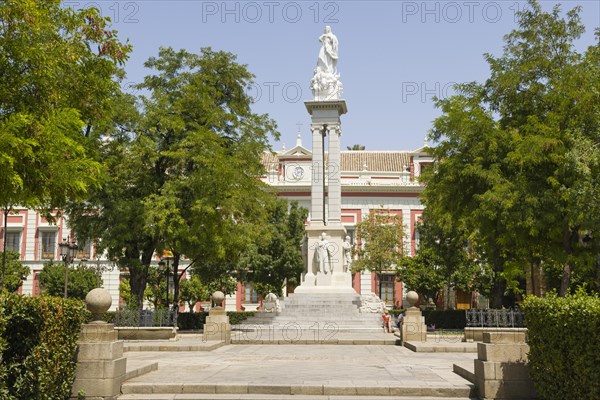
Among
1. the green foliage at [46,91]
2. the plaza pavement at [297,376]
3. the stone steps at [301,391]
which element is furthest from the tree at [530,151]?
→ the green foliage at [46,91]

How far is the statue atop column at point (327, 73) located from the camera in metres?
35.0

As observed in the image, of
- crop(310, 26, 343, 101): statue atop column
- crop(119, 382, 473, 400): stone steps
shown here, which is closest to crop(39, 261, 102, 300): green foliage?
crop(310, 26, 343, 101): statue atop column

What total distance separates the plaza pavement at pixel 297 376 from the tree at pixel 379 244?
102ft

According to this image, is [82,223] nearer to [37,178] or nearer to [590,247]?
[37,178]

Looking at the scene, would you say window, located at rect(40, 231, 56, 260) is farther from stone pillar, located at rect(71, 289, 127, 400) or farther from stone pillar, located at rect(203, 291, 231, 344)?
stone pillar, located at rect(71, 289, 127, 400)

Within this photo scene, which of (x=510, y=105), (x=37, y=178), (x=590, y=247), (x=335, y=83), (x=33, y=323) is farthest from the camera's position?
(x=335, y=83)

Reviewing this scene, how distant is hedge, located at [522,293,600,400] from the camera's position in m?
7.26

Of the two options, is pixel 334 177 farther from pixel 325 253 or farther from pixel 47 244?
pixel 47 244

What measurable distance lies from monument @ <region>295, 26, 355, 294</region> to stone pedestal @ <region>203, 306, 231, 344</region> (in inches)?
419

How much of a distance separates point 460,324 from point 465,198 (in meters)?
13.0

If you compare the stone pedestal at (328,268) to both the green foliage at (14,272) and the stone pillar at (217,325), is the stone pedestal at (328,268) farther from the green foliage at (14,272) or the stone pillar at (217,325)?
the green foliage at (14,272)

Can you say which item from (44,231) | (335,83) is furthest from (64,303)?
(44,231)

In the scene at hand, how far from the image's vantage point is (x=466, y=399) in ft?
31.5

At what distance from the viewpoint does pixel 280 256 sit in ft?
155
